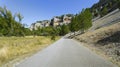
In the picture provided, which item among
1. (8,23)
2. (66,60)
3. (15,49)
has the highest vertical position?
(8,23)

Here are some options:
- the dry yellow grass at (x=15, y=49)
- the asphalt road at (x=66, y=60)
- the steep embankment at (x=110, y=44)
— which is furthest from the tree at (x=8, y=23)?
the asphalt road at (x=66, y=60)

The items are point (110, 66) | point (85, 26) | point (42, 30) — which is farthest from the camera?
point (42, 30)

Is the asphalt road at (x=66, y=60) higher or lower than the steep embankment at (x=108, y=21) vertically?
lower

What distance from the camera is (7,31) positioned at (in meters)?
55.1

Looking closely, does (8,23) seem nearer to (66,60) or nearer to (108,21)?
(108,21)

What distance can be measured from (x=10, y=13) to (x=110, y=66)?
51.3 metres

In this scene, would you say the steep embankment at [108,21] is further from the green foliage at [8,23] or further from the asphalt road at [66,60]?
the asphalt road at [66,60]

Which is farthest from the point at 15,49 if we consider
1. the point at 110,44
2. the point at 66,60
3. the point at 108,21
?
the point at 108,21

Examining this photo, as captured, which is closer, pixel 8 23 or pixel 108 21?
pixel 8 23

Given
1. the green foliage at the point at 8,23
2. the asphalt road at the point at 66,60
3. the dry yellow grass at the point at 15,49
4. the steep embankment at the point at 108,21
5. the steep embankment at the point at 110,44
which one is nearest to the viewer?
the asphalt road at the point at 66,60

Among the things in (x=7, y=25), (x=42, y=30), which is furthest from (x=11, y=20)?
(x=42, y=30)

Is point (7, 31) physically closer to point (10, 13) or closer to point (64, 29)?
point (10, 13)

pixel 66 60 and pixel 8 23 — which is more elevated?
pixel 8 23

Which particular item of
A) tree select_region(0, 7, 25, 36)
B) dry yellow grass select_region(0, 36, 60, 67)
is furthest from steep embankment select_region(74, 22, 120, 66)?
tree select_region(0, 7, 25, 36)
